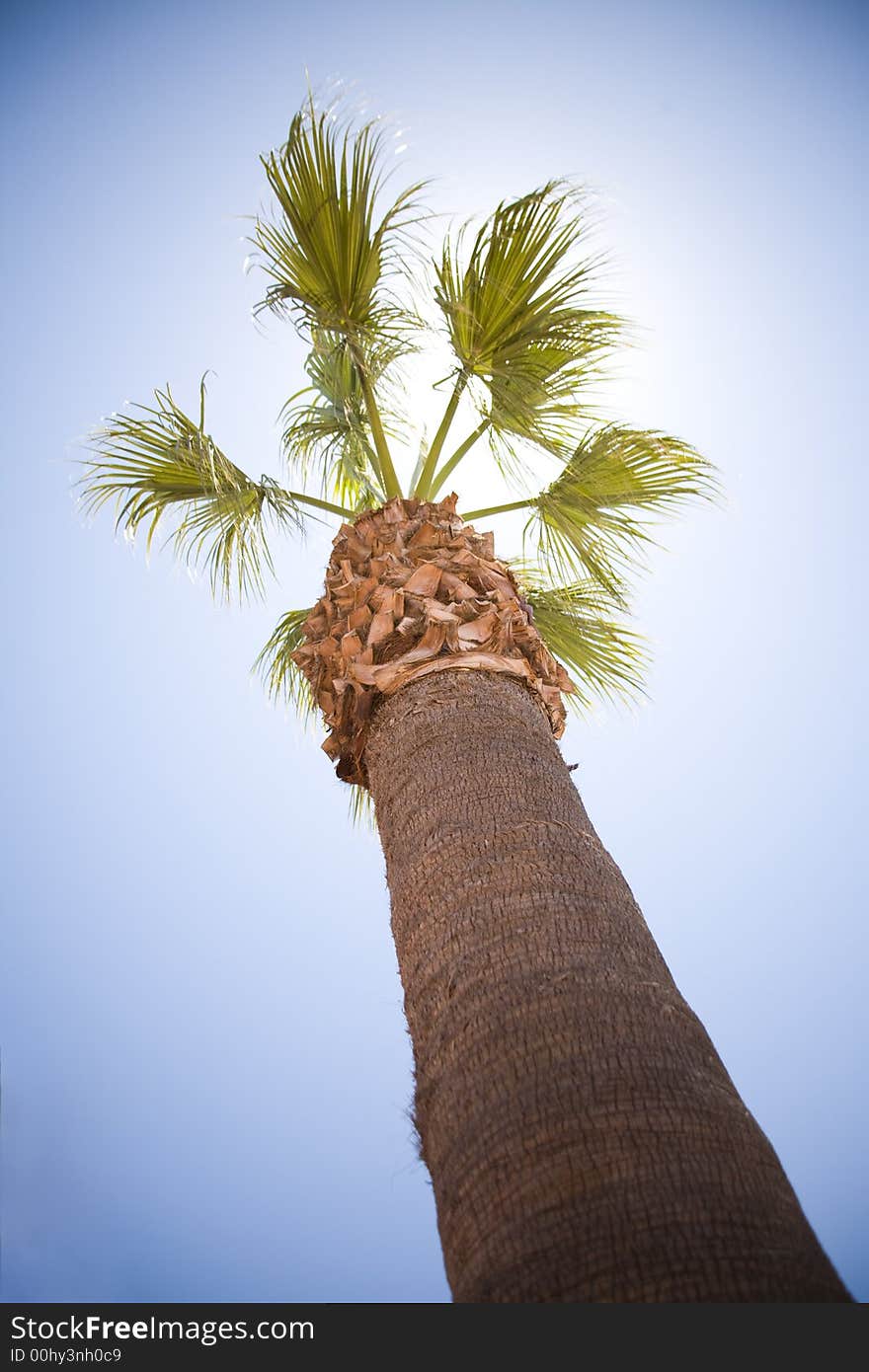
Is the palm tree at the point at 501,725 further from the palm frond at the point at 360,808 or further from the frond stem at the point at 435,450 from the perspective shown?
the palm frond at the point at 360,808

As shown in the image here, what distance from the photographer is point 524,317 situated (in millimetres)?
4652

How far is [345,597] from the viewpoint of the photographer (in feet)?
11.7

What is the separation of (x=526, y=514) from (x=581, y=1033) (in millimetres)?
4466

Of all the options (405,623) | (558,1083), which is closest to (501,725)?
(405,623)

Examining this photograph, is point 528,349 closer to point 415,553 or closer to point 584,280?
point 584,280

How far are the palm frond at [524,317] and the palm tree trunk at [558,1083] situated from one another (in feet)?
9.53

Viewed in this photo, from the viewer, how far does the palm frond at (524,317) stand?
14.3 ft

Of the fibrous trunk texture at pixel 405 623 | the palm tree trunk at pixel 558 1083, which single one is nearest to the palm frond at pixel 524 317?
the fibrous trunk texture at pixel 405 623

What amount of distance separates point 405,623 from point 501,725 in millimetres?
607

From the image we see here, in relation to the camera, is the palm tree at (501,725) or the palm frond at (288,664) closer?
the palm tree at (501,725)

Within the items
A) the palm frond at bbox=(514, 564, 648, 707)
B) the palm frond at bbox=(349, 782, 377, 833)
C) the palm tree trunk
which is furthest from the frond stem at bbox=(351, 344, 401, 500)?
the palm tree trunk

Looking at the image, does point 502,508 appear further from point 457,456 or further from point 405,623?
point 405,623

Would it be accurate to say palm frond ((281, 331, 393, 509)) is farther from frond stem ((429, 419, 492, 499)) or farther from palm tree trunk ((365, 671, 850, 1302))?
palm tree trunk ((365, 671, 850, 1302))

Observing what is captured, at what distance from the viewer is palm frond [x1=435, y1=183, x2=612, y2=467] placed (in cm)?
436
